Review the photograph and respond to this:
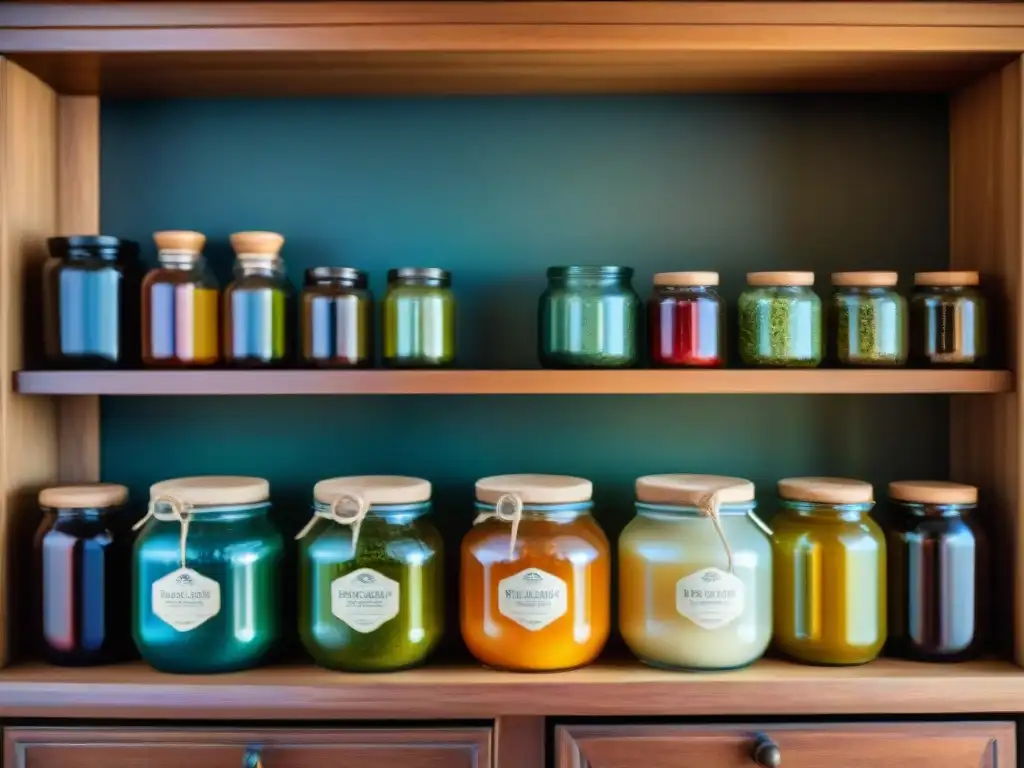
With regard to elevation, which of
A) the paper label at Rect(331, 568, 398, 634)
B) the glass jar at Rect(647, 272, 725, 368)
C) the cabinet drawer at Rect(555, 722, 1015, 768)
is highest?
the glass jar at Rect(647, 272, 725, 368)

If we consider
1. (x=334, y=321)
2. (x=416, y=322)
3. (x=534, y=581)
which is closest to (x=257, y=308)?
(x=334, y=321)

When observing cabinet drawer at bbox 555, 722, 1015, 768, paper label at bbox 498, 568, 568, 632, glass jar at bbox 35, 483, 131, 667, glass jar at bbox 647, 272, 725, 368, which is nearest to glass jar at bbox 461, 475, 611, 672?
paper label at bbox 498, 568, 568, 632

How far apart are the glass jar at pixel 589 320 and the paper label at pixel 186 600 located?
1.80 ft

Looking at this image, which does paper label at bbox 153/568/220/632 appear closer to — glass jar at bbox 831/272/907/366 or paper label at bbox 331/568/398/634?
paper label at bbox 331/568/398/634

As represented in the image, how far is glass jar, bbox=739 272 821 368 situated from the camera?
1.32 m

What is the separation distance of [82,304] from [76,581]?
1.25 feet

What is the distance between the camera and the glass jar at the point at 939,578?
4.27ft

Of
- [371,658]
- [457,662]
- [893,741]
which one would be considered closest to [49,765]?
[371,658]

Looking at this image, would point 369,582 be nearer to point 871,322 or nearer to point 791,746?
point 791,746

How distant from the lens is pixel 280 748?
1.23 metres

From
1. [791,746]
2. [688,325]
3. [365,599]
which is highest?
[688,325]

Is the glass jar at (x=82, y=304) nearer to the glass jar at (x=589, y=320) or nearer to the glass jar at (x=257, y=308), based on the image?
the glass jar at (x=257, y=308)

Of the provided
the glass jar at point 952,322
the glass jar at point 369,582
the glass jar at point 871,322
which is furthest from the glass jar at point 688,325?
the glass jar at point 369,582

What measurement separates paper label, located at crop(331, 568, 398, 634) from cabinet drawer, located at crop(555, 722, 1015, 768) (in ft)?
0.90
